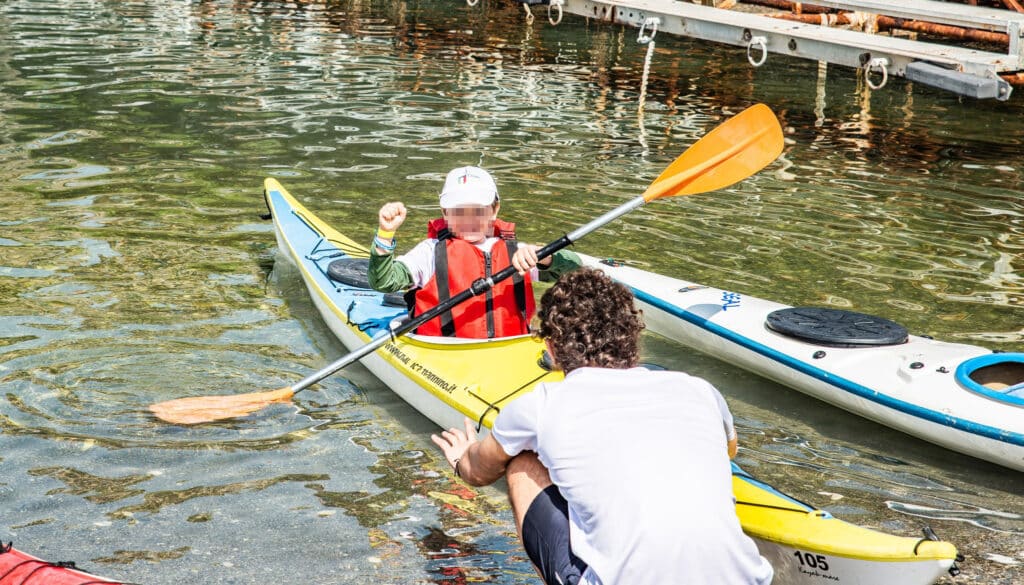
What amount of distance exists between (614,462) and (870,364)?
2.72 metres

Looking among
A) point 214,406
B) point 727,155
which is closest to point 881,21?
point 727,155

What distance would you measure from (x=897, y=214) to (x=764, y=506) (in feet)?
17.7

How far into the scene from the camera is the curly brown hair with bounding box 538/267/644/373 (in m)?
2.85

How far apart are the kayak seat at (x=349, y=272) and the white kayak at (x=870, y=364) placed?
1.52 meters

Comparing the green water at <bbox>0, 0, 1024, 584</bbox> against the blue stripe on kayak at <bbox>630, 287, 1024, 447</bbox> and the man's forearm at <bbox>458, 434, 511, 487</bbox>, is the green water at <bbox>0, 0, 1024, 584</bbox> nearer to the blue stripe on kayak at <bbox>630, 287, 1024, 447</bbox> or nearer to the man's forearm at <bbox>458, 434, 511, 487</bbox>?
the blue stripe on kayak at <bbox>630, 287, 1024, 447</bbox>

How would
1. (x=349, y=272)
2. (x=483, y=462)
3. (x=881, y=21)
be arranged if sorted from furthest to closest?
(x=881, y=21)
(x=349, y=272)
(x=483, y=462)

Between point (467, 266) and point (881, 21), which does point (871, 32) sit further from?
point (467, 266)

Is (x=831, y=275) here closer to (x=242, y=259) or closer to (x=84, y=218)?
(x=242, y=259)

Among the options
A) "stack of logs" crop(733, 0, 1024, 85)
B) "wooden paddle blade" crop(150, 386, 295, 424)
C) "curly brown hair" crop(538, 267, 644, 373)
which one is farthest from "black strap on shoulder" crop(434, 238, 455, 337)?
"stack of logs" crop(733, 0, 1024, 85)

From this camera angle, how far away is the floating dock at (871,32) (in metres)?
9.98

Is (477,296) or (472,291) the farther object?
(477,296)

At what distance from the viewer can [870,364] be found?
195 inches

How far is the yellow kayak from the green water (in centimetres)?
21

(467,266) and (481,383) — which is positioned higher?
(467,266)
